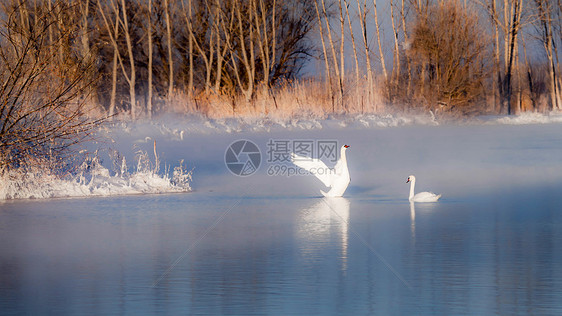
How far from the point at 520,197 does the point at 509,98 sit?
21.3 metres

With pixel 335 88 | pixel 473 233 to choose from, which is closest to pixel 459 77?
pixel 335 88

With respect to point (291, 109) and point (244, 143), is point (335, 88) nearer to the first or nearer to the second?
point (291, 109)

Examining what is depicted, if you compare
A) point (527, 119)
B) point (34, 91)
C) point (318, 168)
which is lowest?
point (318, 168)

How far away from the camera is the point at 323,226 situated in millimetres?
9094

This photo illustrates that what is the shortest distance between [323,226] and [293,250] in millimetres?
1625

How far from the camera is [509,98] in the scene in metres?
32.1

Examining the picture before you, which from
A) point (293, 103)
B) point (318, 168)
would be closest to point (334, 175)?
point (318, 168)

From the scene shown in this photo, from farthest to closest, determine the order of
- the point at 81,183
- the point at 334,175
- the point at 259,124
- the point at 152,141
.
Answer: the point at 259,124 → the point at 152,141 → the point at 81,183 → the point at 334,175

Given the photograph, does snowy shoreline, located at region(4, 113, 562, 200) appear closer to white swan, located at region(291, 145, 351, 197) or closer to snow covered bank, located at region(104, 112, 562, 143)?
snow covered bank, located at region(104, 112, 562, 143)

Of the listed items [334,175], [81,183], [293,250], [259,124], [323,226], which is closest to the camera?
[293,250]

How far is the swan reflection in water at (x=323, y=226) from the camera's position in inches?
302

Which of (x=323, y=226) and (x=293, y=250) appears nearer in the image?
(x=293, y=250)

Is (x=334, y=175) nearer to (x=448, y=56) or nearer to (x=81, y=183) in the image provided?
(x=81, y=183)

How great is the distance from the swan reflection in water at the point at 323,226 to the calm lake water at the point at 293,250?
0.02 meters
